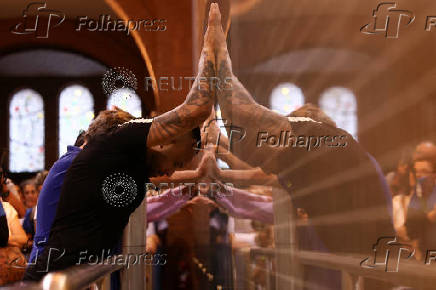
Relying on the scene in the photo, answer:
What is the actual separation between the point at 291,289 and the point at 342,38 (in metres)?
0.47

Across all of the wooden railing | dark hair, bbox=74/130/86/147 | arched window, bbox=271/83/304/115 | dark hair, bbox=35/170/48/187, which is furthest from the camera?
dark hair, bbox=35/170/48/187

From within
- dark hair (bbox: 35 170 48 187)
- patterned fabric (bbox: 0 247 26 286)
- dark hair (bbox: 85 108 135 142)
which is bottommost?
patterned fabric (bbox: 0 247 26 286)

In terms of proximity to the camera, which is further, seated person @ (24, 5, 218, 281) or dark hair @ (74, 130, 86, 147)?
dark hair @ (74, 130, 86, 147)

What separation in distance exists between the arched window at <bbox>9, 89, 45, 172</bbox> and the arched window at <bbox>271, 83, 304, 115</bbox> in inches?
19.6

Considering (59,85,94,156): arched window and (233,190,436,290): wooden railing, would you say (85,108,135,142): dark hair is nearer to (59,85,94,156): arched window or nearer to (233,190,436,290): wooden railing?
(59,85,94,156): arched window

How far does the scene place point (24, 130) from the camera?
1.19 meters

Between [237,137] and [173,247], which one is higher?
[237,137]

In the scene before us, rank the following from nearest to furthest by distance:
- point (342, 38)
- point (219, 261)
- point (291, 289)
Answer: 1. point (291, 289)
2. point (219, 261)
3. point (342, 38)

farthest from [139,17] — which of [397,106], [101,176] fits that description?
[397,106]

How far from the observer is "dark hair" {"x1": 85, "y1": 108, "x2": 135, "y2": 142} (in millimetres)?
764

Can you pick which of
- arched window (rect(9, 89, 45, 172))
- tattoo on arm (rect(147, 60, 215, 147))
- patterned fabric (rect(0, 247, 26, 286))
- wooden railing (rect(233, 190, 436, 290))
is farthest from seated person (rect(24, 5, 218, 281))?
patterned fabric (rect(0, 247, 26, 286))

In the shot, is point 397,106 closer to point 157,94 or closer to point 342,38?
point 342,38

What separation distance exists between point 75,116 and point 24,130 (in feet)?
1.29

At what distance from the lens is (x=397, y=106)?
1092mm
